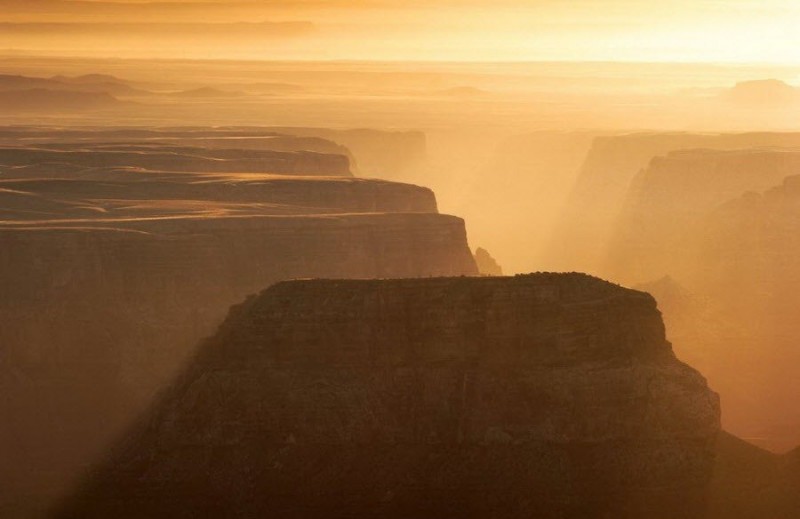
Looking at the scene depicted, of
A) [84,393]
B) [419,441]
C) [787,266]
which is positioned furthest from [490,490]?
[787,266]

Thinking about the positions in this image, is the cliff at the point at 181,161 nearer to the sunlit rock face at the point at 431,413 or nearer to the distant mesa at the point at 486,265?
the distant mesa at the point at 486,265

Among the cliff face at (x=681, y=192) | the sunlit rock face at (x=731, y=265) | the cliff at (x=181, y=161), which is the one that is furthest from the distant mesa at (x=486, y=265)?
the cliff at (x=181, y=161)

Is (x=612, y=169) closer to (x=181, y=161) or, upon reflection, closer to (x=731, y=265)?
(x=181, y=161)

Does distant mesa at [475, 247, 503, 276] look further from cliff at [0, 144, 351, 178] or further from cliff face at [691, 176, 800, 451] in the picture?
cliff at [0, 144, 351, 178]

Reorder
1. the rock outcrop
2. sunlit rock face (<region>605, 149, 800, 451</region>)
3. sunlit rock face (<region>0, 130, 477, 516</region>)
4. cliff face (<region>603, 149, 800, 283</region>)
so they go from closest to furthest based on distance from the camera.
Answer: the rock outcrop < sunlit rock face (<region>0, 130, 477, 516</region>) < sunlit rock face (<region>605, 149, 800, 451</region>) < cliff face (<region>603, 149, 800, 283</region>)

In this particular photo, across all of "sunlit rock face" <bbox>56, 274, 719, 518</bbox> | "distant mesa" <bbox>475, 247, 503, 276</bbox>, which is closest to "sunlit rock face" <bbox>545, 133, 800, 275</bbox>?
"distant mesa" <bbox>475, 247, 503, 276</bbox>

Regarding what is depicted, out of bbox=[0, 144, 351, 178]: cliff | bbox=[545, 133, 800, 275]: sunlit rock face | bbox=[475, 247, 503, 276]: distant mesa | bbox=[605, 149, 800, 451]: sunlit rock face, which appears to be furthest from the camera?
bbox=[545, 133, 800, 275]: sunlit rock face

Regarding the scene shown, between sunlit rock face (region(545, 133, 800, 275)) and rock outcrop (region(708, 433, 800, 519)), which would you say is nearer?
rock outcrop (region(708, 433, 800, 519))
